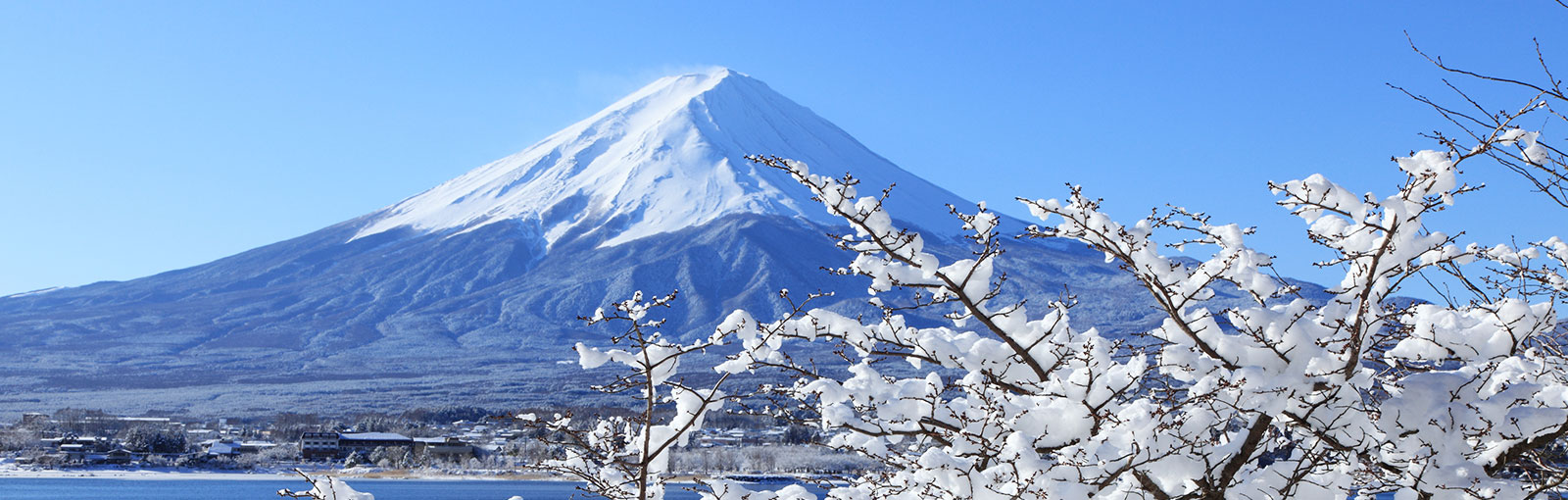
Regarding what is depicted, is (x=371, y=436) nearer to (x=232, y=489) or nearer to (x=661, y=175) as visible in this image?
(x=232, y=489)

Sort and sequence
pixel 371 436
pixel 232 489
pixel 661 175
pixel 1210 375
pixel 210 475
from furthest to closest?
pixel 661 175 → pixel 371 436 → pixel 210 475 → pixel 232 489 → pixel 1210 375

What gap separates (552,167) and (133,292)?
1641 inches

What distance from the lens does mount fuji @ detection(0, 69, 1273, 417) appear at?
89.8m

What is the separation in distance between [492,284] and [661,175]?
26.0 metres

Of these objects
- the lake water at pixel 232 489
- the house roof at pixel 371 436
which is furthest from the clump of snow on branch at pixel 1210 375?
the house roof at pixel 371 436

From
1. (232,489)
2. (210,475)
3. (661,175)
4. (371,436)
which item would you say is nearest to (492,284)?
(661,175)

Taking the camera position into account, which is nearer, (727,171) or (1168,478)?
(1168,478)

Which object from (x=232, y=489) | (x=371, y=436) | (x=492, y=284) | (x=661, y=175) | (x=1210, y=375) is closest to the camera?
(x=1210, y=375)

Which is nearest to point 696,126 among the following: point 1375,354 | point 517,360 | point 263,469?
point 517,360

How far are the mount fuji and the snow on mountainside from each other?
343 mm

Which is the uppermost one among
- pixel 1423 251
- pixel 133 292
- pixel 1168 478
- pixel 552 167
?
pixel 552 167

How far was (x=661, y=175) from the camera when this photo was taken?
135125 millimetres

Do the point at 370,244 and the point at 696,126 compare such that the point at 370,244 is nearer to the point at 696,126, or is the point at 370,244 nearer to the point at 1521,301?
the point at 696,126

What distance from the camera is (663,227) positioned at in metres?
124
